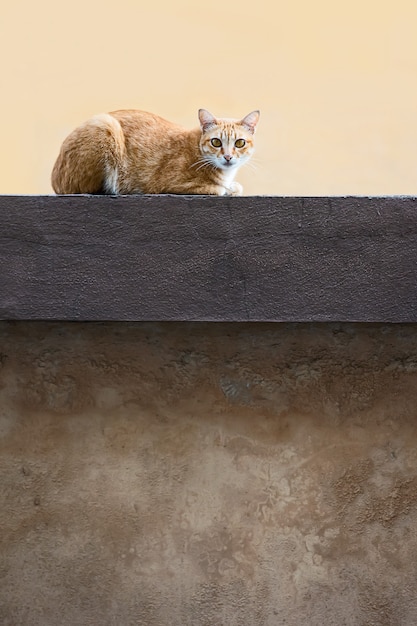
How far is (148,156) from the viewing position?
1456 mm

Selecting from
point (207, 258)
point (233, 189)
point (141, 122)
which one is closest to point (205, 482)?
point (207, 258)

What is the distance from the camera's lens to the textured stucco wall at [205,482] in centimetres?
139

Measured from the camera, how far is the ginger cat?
→ 1.40m

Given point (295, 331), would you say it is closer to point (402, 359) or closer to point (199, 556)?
point (402, 359)

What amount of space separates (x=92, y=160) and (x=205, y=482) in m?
0.56

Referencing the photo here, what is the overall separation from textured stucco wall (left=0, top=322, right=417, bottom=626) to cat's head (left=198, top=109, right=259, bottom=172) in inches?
12.4

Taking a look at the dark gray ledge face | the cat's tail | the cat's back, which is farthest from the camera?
the cat's back

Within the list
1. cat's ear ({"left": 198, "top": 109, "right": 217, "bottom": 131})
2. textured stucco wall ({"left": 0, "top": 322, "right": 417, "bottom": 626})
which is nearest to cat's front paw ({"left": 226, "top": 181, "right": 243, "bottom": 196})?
cat's ear ({"left": 198, "top": 109, "right": 217, "bottom": 131})

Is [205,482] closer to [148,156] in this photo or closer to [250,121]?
[148,156]

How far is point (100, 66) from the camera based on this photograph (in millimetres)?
2416

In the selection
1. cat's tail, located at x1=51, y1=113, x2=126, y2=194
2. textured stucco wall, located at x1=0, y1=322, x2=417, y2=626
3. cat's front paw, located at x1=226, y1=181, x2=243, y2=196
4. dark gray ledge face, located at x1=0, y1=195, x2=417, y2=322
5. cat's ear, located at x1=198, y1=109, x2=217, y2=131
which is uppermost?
cat's ear, located at x1=198, y1=109, x2=217, y2=131

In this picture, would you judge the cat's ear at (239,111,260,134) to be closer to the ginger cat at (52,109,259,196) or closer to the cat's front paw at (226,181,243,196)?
the ginger cat at (52,109,259,196)

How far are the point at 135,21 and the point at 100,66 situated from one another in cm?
17

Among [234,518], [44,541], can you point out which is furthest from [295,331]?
[44,541]
